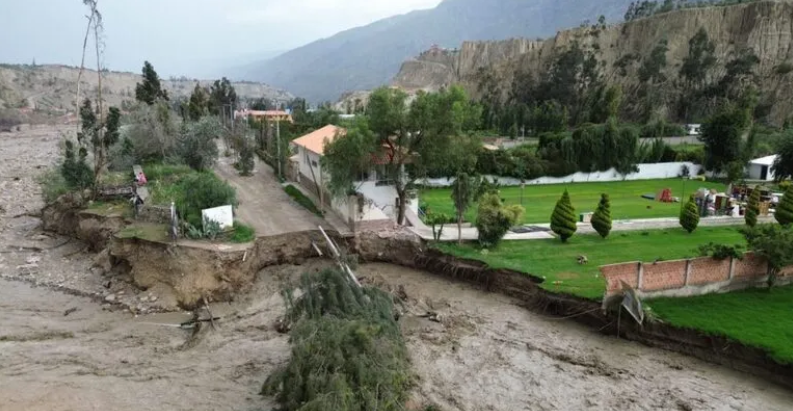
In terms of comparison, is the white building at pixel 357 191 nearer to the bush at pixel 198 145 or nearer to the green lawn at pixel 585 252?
the green lawn at pixel 585 252

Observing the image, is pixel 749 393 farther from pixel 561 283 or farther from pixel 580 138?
pixel 580 138

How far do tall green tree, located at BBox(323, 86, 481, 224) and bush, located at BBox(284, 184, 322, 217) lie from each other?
3.29 meters

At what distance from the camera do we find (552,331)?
16.7m

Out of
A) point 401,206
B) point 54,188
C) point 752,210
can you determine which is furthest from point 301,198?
point 752,210

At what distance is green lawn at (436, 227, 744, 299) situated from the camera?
1805 centimetres

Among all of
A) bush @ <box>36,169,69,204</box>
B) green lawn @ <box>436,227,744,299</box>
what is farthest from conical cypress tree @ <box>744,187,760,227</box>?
bush @ <box>36,169,69,204</box>

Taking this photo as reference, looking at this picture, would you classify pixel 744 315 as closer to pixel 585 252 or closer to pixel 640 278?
pixel 640 278

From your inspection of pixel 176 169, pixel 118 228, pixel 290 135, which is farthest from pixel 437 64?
pixel 118 228

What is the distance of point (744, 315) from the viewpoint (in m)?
15.7

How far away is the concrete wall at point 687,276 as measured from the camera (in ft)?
54.4

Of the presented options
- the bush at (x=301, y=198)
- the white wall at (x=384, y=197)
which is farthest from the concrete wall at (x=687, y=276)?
the bush at (x=301, y=198)

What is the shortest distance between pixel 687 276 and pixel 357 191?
14.2m

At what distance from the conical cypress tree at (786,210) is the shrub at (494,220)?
12.7 m

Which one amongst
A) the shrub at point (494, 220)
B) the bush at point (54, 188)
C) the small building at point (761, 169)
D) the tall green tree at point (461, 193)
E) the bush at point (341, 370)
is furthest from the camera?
the small building at point (761, 169)
